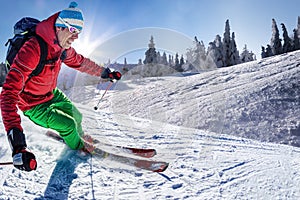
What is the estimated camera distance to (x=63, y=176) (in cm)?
252

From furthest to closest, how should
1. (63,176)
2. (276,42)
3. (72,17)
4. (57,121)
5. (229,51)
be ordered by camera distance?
(229,51), (276,42), (57,121), (72,17), (63,176)

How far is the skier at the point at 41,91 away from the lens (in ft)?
6.90

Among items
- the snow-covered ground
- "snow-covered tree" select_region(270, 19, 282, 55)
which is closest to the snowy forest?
"snow-covered tree" select_region(270, 19, 282, 55)

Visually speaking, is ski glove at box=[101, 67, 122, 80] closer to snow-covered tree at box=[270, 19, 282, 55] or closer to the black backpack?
the black backpack

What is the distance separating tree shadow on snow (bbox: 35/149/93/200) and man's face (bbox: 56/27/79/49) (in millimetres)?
1404

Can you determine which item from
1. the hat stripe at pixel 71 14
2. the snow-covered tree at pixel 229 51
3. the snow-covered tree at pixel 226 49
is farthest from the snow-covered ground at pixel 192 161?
the snow-covered tree at pixel 229 51

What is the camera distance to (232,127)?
5.43 metres

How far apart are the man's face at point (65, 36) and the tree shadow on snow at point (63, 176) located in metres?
1.40

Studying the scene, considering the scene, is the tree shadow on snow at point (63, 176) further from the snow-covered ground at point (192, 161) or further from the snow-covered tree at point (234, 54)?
the snow-covered tree at point (234, 54)

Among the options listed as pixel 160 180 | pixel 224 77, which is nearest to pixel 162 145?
pixel 160 180

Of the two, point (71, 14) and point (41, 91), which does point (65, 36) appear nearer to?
point (71, 14)

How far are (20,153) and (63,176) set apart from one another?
0.65 metres

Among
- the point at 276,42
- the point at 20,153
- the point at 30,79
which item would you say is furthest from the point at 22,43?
the point at 276,42

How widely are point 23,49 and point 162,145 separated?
234 centimetres
